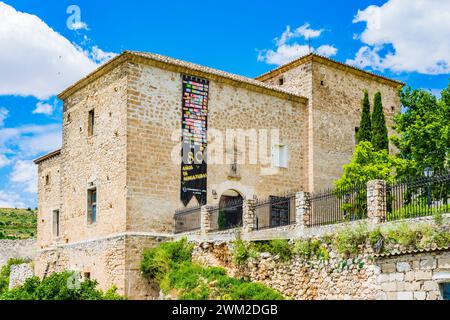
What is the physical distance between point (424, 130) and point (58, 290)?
48.9 ft

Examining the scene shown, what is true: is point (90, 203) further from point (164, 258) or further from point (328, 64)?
point (328, 64)

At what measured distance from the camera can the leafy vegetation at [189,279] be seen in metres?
15.8

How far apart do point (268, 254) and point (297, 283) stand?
124cm

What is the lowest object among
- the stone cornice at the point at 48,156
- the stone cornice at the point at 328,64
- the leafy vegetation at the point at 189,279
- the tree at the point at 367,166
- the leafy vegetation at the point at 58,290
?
the leafy vegetation at the point at 58,290

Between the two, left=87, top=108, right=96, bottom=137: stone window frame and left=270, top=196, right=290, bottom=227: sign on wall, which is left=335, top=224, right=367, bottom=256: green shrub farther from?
left=87, top=108, right=96, bottom=137: stone window frame

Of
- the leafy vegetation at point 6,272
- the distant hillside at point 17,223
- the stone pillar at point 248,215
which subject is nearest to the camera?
the stone pillar at point 248,215

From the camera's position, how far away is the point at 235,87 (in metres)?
24.1

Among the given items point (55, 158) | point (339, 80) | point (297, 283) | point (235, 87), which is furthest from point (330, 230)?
point (55, 158)

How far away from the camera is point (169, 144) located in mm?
21984

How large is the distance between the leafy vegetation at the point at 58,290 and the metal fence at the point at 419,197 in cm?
905

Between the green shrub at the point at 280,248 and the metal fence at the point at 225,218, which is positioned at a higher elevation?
the metal fence at the point at 225,218

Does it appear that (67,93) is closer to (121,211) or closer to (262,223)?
(121,211)

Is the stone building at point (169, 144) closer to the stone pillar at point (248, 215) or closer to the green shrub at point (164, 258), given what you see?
the green shrub at point (164, 258)

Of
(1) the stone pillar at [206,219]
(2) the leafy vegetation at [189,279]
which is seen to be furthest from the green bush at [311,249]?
(1) the stone pillar at [206,219]
